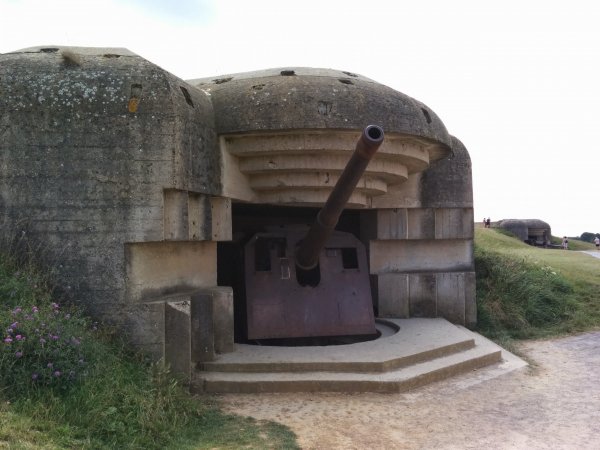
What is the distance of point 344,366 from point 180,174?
2161 millimetres

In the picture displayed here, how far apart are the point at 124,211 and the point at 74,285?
2.29 ft

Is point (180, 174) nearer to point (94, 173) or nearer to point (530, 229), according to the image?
point (94, 173)

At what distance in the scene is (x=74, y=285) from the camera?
4637 millimetres

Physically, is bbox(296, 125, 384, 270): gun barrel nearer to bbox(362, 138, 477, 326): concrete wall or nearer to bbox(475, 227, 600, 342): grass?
bbox(362, 138, 477, 326): concrete wall

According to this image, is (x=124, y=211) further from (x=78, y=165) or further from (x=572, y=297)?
(x=572, y=297)

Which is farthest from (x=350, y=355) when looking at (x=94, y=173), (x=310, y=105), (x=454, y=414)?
(x=94, y=173)

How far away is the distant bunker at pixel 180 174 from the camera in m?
4.65

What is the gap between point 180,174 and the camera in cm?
488

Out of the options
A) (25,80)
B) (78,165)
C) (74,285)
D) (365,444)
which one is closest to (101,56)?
(25,80)

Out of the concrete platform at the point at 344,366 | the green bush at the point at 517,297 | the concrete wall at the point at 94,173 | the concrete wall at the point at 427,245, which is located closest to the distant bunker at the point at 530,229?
the green bush at the point at 517,297

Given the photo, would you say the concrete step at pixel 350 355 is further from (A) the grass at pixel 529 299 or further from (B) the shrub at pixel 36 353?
(A) the grass at pixel 529 299

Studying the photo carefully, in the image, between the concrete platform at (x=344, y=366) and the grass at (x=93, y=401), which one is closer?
the grass at (x=93, y=401)

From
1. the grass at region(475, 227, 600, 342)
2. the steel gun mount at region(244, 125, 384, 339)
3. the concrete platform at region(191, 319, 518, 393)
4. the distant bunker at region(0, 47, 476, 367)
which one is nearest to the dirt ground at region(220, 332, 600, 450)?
the concrete platform at region(191, 319, 518, 393)

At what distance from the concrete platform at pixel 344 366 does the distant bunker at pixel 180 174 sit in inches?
12.2
